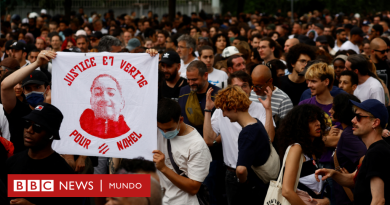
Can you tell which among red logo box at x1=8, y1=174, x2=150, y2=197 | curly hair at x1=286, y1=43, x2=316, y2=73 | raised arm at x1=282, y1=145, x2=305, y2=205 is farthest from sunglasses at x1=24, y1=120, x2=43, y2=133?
curly hair at x1=286, y1=43, x2=316, y2=73

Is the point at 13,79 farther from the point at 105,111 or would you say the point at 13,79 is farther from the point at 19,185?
the point at 19,185

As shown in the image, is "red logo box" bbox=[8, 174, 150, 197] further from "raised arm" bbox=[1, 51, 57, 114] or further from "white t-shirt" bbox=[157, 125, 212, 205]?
"raised arm" bbox=[1, 51, 57, 114]

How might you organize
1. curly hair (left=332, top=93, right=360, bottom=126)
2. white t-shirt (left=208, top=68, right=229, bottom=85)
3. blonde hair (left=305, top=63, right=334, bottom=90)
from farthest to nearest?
white t-shirt (left=208, top=68, right=229, bottom=85)
blonde hair (left=305, top=63, right=334, bottom=90)
curly hair (left=332, top=93, right=360, bottom=126)

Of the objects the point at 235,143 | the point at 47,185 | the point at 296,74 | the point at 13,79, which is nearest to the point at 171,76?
the point at 235,143

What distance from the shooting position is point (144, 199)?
252cm

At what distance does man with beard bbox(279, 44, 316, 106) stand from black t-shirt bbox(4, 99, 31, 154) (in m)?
4.09

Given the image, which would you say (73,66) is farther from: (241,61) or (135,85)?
(241,61)

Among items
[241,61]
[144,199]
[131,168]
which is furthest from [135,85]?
[241,61]

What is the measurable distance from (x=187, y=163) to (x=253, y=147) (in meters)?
0.63

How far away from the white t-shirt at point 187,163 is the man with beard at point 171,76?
101 inches

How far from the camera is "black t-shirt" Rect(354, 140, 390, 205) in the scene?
11.7ft

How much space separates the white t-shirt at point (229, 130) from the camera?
5.37 metres

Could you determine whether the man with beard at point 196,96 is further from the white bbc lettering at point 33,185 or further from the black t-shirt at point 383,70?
the black t-shirt at point 383,70

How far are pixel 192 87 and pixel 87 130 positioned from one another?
1767mm
